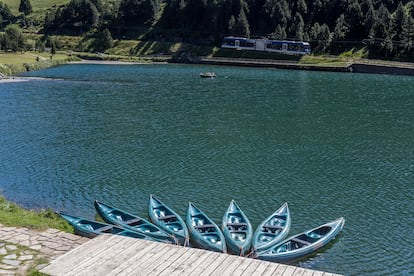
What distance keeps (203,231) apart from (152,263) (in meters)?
8.67

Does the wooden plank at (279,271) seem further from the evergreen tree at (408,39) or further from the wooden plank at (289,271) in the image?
the evergreen tree at (408,39)

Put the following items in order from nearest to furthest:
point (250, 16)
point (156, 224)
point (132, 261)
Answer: point (132, 261) < point (156, 224) < point (250, 16)

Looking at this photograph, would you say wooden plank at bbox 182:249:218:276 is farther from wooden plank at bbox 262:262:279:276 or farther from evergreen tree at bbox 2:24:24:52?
evergreen tree at bbox 2:24:24:52

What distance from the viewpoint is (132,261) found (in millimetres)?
18844

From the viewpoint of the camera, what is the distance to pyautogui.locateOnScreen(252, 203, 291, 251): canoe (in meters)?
25.4

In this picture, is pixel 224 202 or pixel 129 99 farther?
pixel 129 99

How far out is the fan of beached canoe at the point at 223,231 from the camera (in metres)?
25.0

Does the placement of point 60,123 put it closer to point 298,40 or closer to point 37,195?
point 37,195

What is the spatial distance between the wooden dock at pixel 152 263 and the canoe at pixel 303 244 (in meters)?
5.18

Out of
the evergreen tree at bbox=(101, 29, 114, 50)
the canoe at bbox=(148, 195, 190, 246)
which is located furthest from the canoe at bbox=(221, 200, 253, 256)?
the evergreen tree at bbox=(101, 29, 114, 50)

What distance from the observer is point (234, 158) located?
45.2m

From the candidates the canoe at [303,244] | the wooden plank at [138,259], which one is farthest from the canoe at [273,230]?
the wooden plank at [138,259]

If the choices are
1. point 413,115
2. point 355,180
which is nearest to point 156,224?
point 355,180

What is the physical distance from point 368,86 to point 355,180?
7279 centimetres
